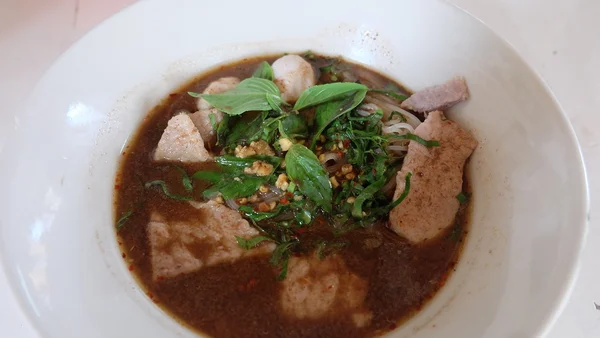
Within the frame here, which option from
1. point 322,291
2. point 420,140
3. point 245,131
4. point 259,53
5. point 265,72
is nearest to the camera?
point 322,291

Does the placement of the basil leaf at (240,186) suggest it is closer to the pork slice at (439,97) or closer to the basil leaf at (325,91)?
the basil leaf at (325,91)

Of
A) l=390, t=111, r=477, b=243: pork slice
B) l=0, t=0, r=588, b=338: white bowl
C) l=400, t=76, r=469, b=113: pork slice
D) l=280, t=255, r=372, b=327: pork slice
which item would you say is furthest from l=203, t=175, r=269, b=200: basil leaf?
l=400, t=76, r=469, b=113: pork slice

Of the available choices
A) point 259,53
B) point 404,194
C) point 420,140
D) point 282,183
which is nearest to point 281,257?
point 282,183

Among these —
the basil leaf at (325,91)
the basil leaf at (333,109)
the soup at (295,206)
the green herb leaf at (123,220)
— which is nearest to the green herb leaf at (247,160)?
the soup at (295,206)

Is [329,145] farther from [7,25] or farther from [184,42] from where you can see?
[7,25]

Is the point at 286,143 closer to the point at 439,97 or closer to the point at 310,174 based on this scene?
the point at 310,174

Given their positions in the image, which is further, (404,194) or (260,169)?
(260,169)
